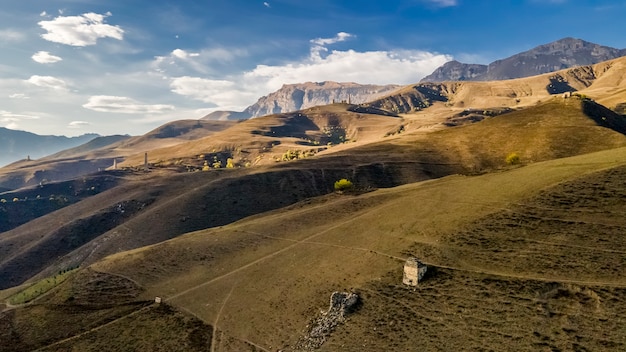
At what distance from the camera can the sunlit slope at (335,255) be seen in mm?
50656

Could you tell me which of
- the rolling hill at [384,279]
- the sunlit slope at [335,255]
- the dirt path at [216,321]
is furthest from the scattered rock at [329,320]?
the dirt path at [216,321]

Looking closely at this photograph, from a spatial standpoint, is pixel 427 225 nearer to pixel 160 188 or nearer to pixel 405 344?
pixel 405 344

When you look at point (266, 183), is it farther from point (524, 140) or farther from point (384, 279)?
point (384, 279)

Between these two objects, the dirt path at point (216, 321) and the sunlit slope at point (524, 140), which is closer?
the dirt path at point (216, 321)

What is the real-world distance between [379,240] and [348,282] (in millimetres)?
12611

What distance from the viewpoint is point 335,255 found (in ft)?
213

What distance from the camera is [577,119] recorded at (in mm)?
172375

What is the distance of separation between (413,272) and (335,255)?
16.3 meters

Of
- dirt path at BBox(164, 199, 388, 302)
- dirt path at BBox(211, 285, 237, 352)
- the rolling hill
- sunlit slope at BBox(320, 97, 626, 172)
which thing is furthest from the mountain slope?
dirt path at BBox(211, 285, 237, 352)

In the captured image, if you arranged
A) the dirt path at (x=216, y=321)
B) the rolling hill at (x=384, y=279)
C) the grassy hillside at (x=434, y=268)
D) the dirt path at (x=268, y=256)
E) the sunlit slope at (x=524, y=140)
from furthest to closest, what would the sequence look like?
the sunlit slope at (x=524, y=140), the dirt path at (x=268, y=256), the dirt path at (x=216, y=321), the rolling hill at (x=384, y=279), the grassy hillside at (x=434, y=268)

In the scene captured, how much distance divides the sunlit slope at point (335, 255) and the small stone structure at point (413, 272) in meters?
1.71

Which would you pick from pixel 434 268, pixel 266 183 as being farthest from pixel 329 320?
pixel 266 183

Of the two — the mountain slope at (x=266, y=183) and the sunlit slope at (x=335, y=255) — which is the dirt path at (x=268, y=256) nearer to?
the sunlit slope at (x=335, y=255)

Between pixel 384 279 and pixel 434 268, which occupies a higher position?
pixel 434 268
